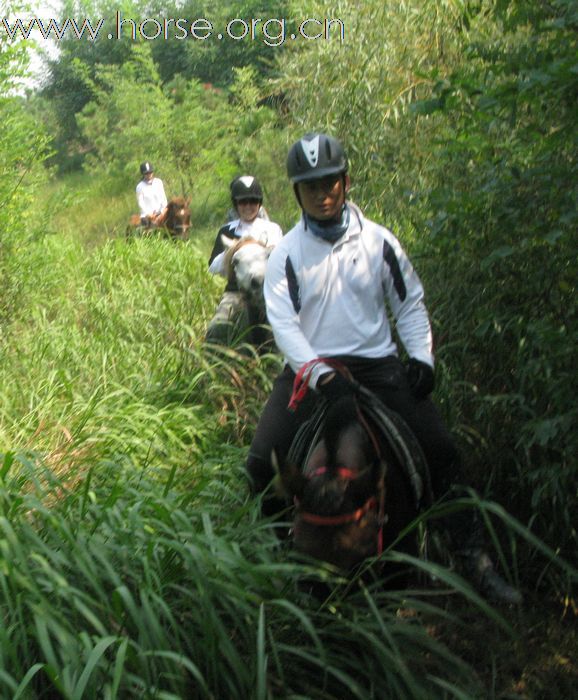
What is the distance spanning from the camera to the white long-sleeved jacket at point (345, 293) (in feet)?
16.0

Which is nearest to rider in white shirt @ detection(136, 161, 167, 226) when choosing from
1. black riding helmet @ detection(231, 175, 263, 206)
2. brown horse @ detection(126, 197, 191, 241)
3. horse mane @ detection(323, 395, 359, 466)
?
brown horse @ detection(126, 197, 191, 241)

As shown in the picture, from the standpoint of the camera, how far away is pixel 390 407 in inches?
187

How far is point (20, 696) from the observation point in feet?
11.2

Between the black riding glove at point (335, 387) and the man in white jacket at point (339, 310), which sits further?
the man in white jacket at point (339, 310)

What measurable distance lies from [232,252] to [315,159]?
3018mm

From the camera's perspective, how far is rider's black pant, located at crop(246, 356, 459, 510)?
4.74 m

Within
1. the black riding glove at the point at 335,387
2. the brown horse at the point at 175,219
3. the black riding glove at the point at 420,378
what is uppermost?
the black riding glove at the point at 335,387

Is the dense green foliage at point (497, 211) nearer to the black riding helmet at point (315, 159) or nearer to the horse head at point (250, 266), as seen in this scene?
the black riding helmet at point (315, 159)

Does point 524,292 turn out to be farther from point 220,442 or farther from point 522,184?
point 220,442

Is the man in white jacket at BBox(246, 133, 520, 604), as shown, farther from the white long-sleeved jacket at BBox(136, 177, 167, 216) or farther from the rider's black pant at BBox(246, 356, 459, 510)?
the white long-sleeved jacket at BBox(136, 177, 167, 216)

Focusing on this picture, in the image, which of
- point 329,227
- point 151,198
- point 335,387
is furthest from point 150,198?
point 335,387

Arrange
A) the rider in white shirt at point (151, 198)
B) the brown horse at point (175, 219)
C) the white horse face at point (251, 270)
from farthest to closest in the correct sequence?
the rider in white shirt at point (151, 198) < the brown horse at point (175, 219) < the white horse face at point (251, 270)

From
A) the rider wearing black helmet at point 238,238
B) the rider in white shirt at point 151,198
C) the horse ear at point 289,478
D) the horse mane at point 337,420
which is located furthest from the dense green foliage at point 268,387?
the rider in white shirt at point 151,198

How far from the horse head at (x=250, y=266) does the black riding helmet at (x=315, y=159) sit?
2584mm
